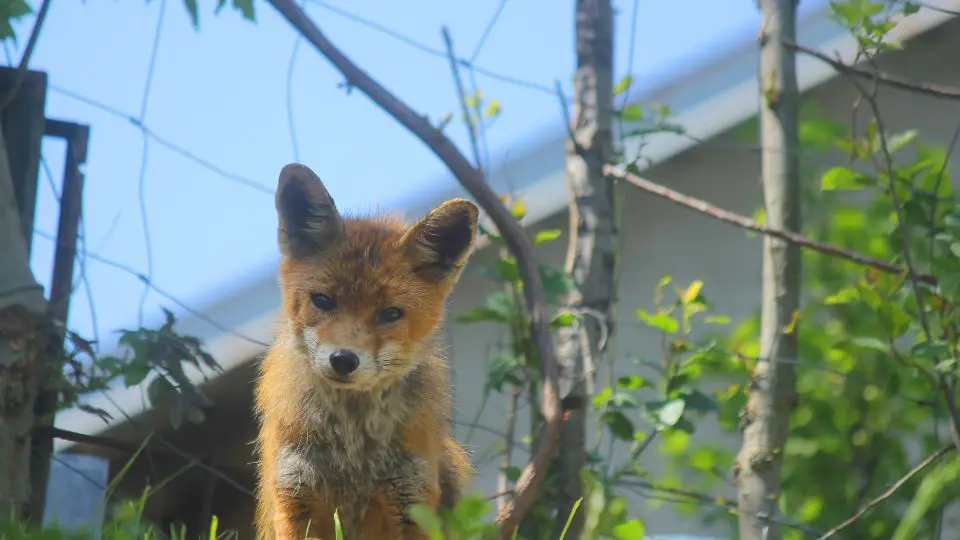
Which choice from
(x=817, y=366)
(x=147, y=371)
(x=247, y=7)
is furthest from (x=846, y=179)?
(x=147, y=371)

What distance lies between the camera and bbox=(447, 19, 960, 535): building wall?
25.1 ft

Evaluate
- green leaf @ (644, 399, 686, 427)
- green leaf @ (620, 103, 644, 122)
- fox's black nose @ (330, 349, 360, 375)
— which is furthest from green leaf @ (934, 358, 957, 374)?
fox's black nose @ (330, 349, 360, 375)

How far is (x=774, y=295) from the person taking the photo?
4324 mm

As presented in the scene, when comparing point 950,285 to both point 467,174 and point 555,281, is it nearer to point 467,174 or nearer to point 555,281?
point 555,281

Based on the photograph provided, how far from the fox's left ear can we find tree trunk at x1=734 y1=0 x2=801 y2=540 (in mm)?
1334

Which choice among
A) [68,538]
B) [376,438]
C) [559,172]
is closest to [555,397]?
[376,438]

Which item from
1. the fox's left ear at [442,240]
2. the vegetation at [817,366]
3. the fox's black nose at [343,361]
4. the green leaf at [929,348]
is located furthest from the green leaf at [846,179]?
the fox's black nose at [343,361]

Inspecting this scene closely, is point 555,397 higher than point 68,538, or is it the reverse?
point 555,397

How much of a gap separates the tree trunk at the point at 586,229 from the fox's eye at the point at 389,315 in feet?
3.33

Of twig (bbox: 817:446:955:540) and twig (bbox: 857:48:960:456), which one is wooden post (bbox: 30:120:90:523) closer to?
twig (bbox: 817:446:955:540)

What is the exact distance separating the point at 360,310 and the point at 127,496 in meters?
2.42

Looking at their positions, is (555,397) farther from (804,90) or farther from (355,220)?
(804,90)

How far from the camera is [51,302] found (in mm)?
4211

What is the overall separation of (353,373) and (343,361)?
54 millimetres
